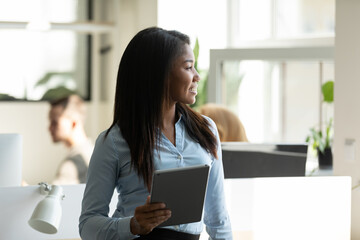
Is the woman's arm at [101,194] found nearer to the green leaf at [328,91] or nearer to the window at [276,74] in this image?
the window at [276,74]

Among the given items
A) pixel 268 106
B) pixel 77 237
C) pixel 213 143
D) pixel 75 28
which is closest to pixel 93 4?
pixel 75 28

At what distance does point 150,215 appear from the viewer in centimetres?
137

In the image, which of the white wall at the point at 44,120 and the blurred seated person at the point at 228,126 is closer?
the blurred seated person at the point at 228,126

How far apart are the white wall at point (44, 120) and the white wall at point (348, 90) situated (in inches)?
123

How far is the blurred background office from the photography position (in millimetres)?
4402

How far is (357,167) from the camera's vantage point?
9.77 ft

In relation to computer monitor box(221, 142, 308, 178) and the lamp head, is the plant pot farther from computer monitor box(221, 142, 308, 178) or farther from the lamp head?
A: the lamp head

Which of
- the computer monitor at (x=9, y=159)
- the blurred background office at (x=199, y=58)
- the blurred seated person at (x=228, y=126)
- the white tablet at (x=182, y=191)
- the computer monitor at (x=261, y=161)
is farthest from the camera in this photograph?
the blurred background office at (x=199, y=58)

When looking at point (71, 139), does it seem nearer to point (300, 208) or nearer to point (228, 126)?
point (228, 126)

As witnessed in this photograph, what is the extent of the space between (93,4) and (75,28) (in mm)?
450

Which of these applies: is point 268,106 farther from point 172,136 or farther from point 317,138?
point 172,136

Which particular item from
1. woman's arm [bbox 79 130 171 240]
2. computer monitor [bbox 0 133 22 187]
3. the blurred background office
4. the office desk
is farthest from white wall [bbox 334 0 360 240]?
woman's arm [bbox 79 130 171 240]

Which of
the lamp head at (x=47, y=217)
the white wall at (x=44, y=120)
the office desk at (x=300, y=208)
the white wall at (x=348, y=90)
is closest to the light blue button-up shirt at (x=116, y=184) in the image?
the lamp head at (x=47, y=217)

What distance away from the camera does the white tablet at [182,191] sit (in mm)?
1365
